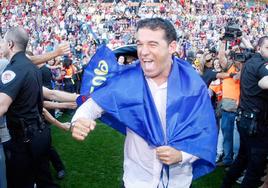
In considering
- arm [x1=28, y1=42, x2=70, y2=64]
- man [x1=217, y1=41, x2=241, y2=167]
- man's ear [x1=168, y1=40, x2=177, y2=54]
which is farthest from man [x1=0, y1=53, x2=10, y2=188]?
man [x1=217, y1=41, x2=241, y2=167]

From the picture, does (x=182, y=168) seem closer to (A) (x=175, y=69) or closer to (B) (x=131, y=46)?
(A) (x=175, y=69)

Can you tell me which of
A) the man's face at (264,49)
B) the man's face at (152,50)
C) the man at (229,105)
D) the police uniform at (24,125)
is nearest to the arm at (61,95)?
the police uniform at (24,125)

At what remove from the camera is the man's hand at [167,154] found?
2.33 meters

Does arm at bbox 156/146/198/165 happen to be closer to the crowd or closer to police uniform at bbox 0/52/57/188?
police uniform at bbox 0/52/57/188

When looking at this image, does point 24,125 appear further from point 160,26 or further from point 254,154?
point 254,154

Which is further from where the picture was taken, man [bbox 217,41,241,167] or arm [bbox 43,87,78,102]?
man [bbox 217,41,241,167]

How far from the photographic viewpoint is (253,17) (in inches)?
1168

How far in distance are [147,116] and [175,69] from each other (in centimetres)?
38

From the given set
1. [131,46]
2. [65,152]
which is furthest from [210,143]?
[65,152]

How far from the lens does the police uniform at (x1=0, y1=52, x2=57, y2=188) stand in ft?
11.7

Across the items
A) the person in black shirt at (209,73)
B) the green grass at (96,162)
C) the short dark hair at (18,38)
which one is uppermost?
the short dark hair at (18,38)

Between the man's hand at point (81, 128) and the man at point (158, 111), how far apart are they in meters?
0.04

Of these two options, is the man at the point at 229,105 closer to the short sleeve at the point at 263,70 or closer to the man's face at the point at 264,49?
the man's face at the point at 264,49

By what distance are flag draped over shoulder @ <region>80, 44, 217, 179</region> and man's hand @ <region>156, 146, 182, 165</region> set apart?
0.07 m
